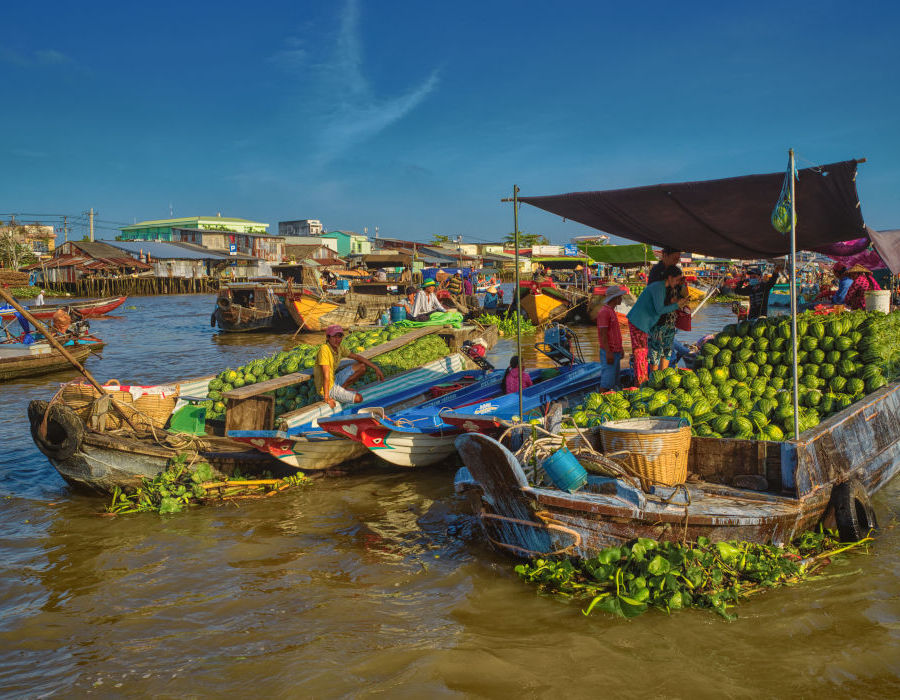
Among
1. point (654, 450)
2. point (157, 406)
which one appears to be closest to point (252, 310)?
point (157, 406)

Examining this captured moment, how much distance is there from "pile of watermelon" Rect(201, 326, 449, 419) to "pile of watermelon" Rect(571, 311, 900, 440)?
13.0 ft

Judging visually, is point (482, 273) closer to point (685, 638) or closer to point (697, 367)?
point (697, 367)

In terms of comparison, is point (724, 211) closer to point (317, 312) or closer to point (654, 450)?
point (654, 450)

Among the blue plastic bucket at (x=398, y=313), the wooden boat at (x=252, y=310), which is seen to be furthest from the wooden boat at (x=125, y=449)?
the wooden boat at (x=252, y=310)

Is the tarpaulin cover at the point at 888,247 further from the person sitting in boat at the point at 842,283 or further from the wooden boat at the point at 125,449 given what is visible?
the wooden boat at the point at 125,449

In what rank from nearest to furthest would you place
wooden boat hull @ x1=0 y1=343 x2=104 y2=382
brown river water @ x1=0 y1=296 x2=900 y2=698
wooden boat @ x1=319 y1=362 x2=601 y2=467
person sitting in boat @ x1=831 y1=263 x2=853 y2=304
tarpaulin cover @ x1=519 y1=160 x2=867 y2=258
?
brown river water @ x1=0 y1=296 x2=900 y2=698, tarpaulin cover @ x1=519 y1=160 x2=867 y2=258, wooden boat @ x1=319 y1=362 x2=601 y2=467, person sitting in boat @ x1=831 y1=263 x2=853 y2=304, wooden boat hull @ x1=0 y1=343 x2=104 y2=382

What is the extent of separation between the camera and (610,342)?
7.35m

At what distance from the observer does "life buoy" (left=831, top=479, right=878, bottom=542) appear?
455 cm

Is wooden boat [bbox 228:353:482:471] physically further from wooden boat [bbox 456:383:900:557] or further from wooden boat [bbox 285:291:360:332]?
wooden boat [bbox 285:291:360:332]

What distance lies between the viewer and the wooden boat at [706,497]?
405 centimetres

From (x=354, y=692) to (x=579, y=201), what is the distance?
14.9 ft

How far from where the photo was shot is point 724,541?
4.11 metres

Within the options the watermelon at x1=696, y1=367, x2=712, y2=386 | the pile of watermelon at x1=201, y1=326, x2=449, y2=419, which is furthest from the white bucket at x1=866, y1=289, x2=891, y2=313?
the pile of watermelon at x1=201, y1=326, x2=449, y2=419

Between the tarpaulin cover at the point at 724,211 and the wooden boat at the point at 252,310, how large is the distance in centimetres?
1939
